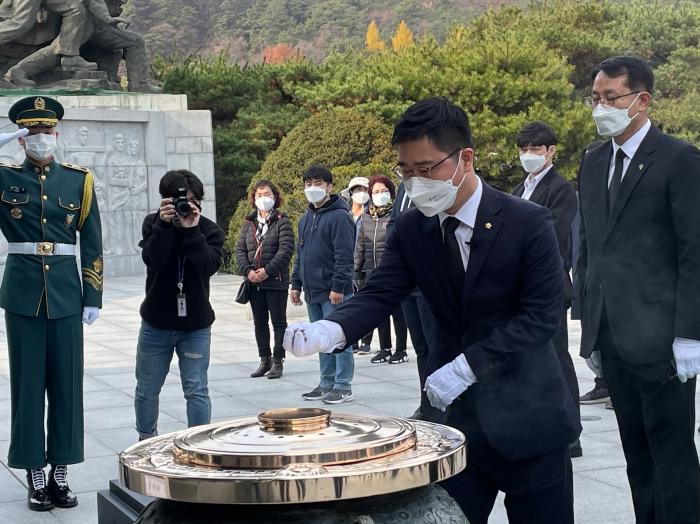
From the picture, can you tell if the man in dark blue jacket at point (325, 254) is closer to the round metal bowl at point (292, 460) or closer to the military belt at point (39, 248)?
the military belt at point (39, 248)

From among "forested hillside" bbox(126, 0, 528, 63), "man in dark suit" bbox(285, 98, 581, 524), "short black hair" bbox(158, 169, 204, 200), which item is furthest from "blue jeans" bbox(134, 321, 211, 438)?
"forested hillside" bbox(126, 0, 528, 63)

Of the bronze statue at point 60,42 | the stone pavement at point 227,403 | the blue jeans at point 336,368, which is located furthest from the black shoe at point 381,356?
the bronze statue at point 60,42

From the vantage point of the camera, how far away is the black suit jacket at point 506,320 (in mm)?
2850

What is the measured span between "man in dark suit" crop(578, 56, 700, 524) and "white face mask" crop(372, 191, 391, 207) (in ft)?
17.4

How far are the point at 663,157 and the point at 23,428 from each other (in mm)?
3321

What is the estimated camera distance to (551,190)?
6109 mm

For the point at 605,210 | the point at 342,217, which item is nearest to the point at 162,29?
the point at 342,217

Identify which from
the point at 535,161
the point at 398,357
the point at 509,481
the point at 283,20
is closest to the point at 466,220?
the point at 509,481

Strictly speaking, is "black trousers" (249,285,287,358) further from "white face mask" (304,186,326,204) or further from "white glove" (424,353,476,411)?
"white glove" (424,353,476,411)

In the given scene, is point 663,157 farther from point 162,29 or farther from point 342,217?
point 162,29

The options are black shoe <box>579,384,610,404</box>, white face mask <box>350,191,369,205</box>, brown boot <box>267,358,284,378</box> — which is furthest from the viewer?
white face mask <box>350,191,369,205</box>

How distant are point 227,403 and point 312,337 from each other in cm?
520

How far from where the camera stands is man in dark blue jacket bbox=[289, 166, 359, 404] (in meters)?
8.02

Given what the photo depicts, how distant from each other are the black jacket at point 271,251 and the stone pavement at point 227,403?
856 mm
